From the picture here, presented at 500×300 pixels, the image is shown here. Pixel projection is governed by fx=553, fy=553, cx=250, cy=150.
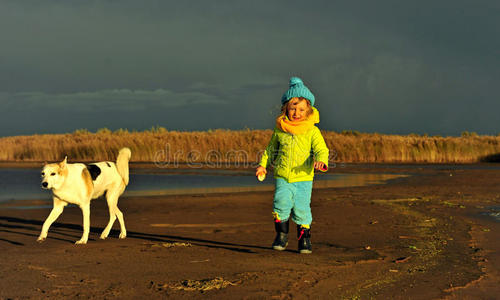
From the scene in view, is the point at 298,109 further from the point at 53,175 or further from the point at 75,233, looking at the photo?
the point at 75,233

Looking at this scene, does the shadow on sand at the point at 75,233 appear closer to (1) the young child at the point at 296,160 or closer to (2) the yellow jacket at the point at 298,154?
(1) the young child at the point at 296,160

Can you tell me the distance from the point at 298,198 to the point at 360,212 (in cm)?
507

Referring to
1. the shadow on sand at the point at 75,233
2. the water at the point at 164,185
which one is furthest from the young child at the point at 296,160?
the water at the point at 164,185

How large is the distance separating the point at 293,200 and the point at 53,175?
3.70 m

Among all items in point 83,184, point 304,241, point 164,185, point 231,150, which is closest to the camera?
point 304,241

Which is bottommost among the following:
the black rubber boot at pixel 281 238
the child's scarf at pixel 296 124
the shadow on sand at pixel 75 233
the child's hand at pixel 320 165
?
the shadow on sand at pixel 75 233

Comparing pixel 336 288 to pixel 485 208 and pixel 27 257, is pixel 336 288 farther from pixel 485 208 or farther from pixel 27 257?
pixel 485 208

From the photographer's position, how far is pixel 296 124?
7789 mm

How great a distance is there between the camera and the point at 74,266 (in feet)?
21.9

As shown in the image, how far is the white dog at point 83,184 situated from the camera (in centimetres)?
852

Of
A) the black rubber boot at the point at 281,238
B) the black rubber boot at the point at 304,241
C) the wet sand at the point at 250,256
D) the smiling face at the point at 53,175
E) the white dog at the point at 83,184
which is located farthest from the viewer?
the white dog at the point at 83,184

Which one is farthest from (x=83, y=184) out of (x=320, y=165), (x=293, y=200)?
(x=320, y=165)

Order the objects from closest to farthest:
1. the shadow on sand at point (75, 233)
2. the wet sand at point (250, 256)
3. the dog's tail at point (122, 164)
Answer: the wet sand at point (250, 256)
the shadow on sand at point (75, 233)
the dog's tail at point (122, 164)

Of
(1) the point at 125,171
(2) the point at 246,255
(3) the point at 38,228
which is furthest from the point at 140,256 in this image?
(3) the point at 38,228
